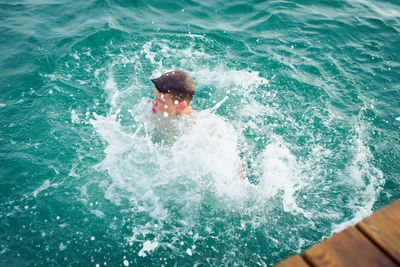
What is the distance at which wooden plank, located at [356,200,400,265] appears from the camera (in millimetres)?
1560

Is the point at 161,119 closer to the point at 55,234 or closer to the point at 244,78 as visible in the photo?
the point at 55,234


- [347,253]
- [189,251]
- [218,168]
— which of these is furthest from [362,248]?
[218,168]

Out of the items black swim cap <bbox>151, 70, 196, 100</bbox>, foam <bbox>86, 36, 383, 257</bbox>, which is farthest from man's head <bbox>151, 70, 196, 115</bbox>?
foam <bbox>86, 36, 383, 257</bbox>

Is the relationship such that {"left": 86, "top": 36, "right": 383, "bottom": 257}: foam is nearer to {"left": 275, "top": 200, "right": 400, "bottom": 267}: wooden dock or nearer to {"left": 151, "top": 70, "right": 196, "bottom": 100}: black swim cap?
{"left": 151, "top": 70, "right": 196, "bottom": 100}: black swim cap

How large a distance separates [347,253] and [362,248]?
4.6 inches

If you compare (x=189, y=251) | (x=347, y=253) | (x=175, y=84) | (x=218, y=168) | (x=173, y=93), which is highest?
(x=347, y=253)

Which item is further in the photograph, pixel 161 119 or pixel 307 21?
pixel 307 21

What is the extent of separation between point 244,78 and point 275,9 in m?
3.22

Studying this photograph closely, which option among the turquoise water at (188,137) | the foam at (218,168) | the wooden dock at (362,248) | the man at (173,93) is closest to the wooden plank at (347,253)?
the wooden dock at (362,248)

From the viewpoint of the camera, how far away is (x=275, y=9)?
718 centimetres

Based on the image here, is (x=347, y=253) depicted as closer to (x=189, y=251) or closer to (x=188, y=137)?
(x=189, y=251)

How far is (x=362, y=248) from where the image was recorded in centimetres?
157

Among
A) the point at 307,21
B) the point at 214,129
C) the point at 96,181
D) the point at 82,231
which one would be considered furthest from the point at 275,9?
the point at 82,231

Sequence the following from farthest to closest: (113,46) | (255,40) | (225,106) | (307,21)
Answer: (307,21), (255,40), (113,46), (225,106)
